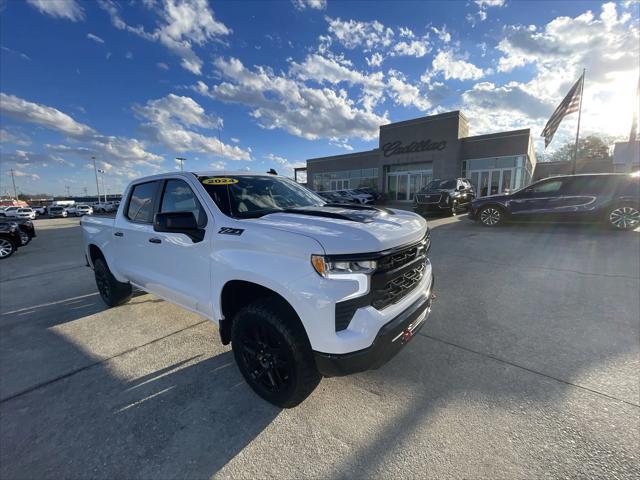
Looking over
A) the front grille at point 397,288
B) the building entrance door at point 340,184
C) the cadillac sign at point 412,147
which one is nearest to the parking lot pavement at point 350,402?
the front grille at point 397,288

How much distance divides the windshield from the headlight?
0.91m

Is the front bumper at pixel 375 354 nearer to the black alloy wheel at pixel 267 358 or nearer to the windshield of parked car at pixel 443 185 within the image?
the black alloy wheel at pixel 267 358

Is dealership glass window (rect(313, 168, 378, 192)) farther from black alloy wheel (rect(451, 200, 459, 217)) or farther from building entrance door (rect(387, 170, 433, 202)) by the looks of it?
black alloy wheel (rect(451, 200, 459, 217))

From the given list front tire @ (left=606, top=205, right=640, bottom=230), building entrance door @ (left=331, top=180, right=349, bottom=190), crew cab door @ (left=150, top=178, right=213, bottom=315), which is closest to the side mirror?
crew cab door @ (left=150, top=178, right=213, bottom=315)

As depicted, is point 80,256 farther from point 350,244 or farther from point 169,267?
point 350,244

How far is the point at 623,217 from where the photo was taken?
7.92 m

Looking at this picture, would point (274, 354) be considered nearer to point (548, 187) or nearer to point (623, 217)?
point (548, 187)

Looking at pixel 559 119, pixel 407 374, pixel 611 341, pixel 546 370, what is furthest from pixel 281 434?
pixel 559 119

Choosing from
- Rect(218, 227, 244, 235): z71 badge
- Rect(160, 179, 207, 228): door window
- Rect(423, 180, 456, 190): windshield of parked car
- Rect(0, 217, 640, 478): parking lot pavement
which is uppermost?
Rect(423, 180, 456, 190): windshield of parked car

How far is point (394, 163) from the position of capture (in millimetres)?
27703

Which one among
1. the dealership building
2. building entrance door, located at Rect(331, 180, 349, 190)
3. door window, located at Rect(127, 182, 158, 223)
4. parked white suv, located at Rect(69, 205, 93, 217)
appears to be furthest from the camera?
parked white suv, located at Rect(69, 205, 93, 217)

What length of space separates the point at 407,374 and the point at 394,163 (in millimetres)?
27204

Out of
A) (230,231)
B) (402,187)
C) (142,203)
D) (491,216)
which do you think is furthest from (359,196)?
(230,231)

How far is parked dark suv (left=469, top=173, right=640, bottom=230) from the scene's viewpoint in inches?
308
